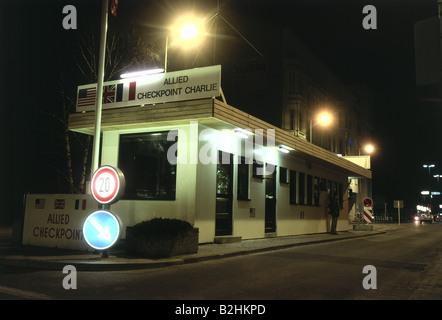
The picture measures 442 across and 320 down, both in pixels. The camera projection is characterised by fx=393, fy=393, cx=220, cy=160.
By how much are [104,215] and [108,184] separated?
2.61ft

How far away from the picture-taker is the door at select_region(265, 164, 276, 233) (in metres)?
18.5

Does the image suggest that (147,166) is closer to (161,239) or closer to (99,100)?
(99,100)

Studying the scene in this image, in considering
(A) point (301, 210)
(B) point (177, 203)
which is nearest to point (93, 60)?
(B) point (177, 203)

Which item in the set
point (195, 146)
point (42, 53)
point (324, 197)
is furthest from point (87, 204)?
point (324, 197)

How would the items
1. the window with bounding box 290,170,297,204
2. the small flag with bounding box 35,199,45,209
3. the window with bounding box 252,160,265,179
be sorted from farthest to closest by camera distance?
the window with bounding box 290,170,297,204 < the window with bounding box 252,160,265,179 < the small flag with bounding box 35,199,45,209

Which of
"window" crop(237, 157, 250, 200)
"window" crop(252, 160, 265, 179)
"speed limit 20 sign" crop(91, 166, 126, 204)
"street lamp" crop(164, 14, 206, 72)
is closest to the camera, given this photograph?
"speed limit 20 sign" crop(91, 166, 126, 204)

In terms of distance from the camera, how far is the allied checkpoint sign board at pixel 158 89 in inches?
480

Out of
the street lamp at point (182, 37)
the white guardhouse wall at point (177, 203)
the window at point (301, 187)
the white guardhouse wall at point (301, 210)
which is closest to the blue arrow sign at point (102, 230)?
the white guardhouse wall at point (177, 203)

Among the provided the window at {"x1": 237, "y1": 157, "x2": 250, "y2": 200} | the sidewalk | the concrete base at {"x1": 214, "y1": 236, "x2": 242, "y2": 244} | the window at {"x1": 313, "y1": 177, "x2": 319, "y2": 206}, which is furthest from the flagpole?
the window at {"x1": 313, "y1": 177, "x2": 319, "y2": 206}

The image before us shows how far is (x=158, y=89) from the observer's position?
1309 centimetres

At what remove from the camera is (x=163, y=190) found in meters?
13.9

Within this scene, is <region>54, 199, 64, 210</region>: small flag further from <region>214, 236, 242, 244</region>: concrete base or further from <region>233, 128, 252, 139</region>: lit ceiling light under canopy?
<region>233, 128, 252, 139</region>: lit ceiling light under canopy

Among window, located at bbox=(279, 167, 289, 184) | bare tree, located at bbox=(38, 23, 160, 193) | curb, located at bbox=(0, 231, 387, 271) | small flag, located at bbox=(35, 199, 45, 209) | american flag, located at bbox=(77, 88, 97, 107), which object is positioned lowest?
curb, located at bbox=(0, 231, 387, 271)

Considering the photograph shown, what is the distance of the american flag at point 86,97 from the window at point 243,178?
6.26 metres
